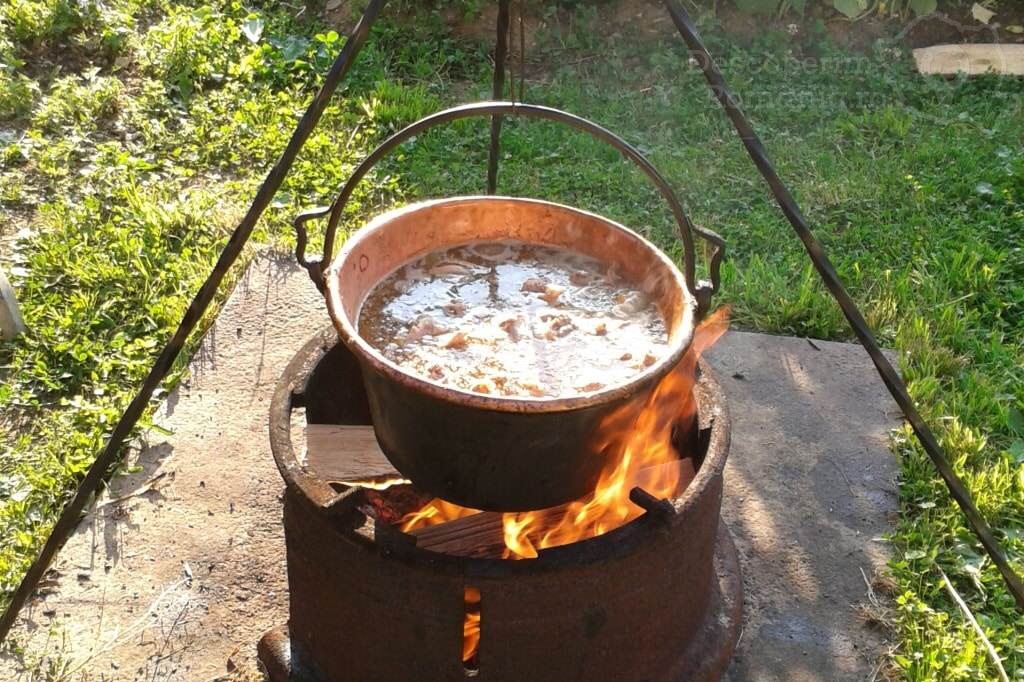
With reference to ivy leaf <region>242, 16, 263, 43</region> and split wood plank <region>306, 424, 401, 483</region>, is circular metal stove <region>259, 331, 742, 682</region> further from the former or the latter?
ivy leaf <region>242, 16, 263, 43</region>

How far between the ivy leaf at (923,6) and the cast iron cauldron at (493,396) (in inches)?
193

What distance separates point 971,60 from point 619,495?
487cm

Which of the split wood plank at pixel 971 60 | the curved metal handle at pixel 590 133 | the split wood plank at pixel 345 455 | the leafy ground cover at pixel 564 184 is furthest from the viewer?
the split wood plank at pixel 971 60

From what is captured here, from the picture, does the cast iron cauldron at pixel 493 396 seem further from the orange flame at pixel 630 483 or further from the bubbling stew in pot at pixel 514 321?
the orange flame at pixel 630 483

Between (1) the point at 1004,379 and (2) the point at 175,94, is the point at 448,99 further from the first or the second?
(1) the point at 1004,379

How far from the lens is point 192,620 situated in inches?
109

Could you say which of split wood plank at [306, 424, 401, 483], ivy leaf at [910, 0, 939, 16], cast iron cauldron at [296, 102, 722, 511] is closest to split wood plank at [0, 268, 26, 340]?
split wood plank at [306, 424, 401, 483]

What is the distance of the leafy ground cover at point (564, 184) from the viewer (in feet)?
11.0

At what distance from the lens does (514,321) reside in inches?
88.7

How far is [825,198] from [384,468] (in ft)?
10.5

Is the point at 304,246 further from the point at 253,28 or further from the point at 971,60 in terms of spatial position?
the point at 971,60

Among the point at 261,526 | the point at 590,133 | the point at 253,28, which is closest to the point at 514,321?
the point at 590,133

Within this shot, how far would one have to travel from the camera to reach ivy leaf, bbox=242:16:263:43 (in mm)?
6020

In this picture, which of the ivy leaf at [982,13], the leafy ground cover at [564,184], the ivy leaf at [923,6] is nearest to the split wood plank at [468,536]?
the leafy ground cover at [564,184]
